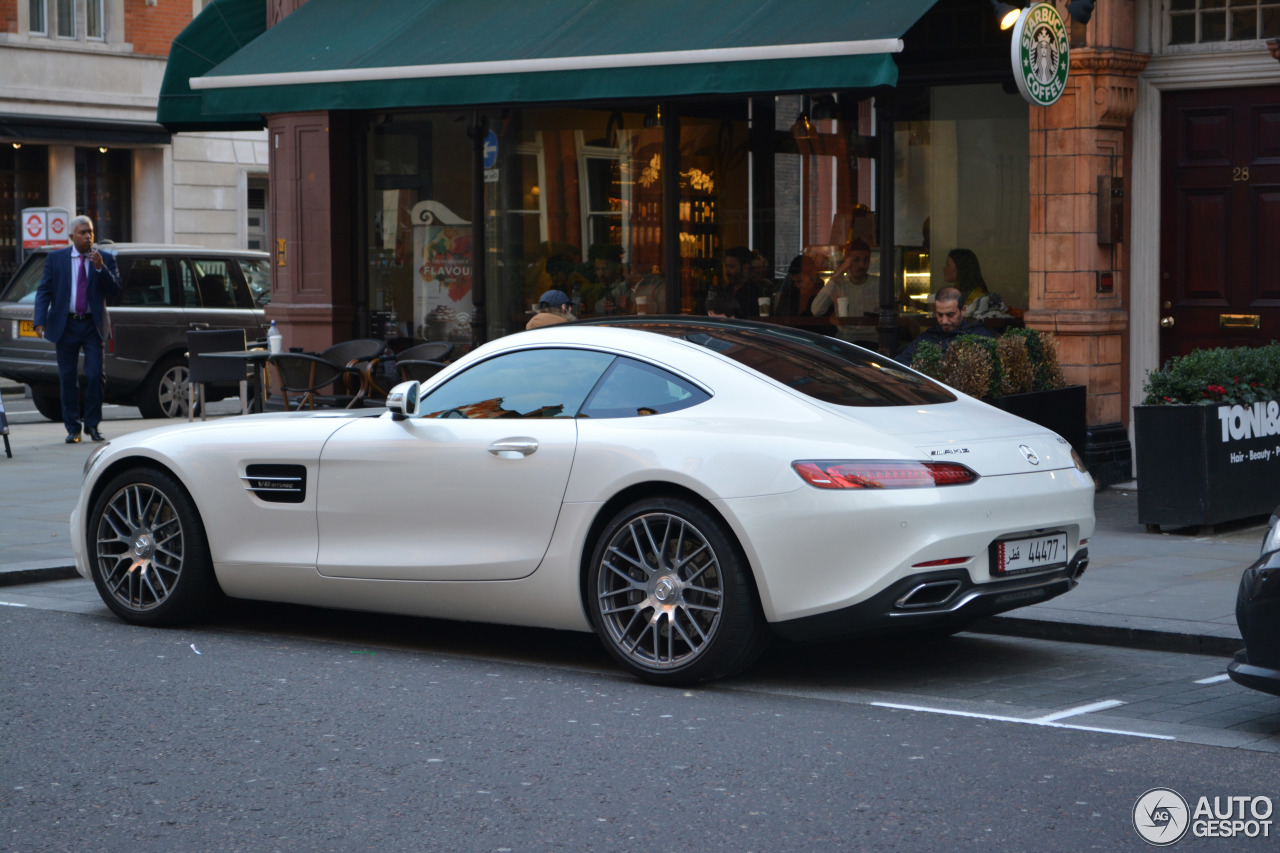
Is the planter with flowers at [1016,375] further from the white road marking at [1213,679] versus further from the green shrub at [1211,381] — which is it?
the white road marking at [1213,679]

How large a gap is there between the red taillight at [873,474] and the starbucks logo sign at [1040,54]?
5.39m

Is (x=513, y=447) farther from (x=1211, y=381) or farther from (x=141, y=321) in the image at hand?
(x=141, y=321)

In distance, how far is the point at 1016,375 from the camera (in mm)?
10773

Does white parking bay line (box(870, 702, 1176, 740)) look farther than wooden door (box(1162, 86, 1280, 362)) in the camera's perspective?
No

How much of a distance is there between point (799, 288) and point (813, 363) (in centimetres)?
654

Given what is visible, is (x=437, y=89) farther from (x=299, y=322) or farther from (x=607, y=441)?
(x=607, y=441)

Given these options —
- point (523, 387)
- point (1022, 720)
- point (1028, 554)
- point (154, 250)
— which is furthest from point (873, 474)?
point (154, 250)

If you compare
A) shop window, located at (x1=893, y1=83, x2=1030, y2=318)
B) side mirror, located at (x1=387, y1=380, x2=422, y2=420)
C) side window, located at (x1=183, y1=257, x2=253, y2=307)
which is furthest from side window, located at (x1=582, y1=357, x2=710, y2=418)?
side window, located at (x1=183, y1=257, x2=253, y2=307)

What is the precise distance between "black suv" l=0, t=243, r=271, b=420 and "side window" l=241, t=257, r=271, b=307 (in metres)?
0.32

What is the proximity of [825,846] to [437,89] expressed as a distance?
9.98m

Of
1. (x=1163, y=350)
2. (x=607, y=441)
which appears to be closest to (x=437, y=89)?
(x=1163, y=350)

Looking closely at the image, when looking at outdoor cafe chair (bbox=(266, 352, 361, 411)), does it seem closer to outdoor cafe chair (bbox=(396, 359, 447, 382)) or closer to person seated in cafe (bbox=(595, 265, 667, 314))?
outdoor cafe chair (bbox=(396, 359, 447, 382))

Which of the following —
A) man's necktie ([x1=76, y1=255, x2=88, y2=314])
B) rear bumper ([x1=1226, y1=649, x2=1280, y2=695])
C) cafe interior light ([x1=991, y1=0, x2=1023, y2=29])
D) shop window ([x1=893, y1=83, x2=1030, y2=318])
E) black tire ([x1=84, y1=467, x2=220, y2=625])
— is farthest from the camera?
man's necktie ([x1=76, y1=255, x2=88, y2=314])

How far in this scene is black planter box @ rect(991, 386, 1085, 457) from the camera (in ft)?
34.4
